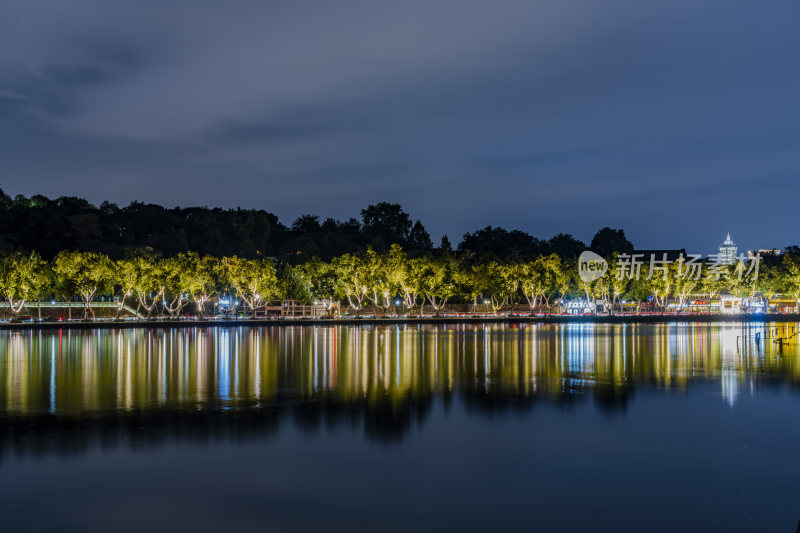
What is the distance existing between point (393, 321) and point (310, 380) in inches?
1900

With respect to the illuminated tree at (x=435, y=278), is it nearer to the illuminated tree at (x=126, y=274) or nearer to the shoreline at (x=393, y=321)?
the shoreline at (x=393, y=321)

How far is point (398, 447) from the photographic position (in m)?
14.9

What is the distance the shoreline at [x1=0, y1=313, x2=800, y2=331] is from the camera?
2448 inches

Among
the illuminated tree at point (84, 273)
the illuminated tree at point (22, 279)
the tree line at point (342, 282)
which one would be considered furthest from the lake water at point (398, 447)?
the tree line at point (342, 282)

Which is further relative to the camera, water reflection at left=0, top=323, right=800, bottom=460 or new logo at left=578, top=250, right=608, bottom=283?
new logo at left=578, top=250, right=608, bottom=283

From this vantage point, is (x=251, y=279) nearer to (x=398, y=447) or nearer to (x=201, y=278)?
(x=201, y=278)

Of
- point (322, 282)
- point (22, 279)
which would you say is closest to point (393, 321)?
point (322, 282)

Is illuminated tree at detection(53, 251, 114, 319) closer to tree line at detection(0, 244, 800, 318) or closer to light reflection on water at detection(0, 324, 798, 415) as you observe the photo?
tree line at detection(0, 244, 800, 318)

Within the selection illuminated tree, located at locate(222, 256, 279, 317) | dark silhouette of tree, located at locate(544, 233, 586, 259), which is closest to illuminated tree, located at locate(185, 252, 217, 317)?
illuminated tree, located at locate(222, 256, 279, 317)

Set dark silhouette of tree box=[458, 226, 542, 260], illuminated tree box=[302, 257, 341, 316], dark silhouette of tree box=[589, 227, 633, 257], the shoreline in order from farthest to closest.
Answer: dark silhouette of tree box=[589, 227, 633, 257], dark silhouette of tree box=[458, 226, 542, 260], illuminated tree box=[302, 257, 341, 316], the shoreline

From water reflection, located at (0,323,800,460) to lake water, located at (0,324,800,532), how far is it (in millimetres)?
118

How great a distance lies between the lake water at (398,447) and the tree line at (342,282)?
142 feet

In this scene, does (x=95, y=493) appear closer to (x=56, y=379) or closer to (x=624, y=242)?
(x=56, y=379)

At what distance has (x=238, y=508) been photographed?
11.0 m
